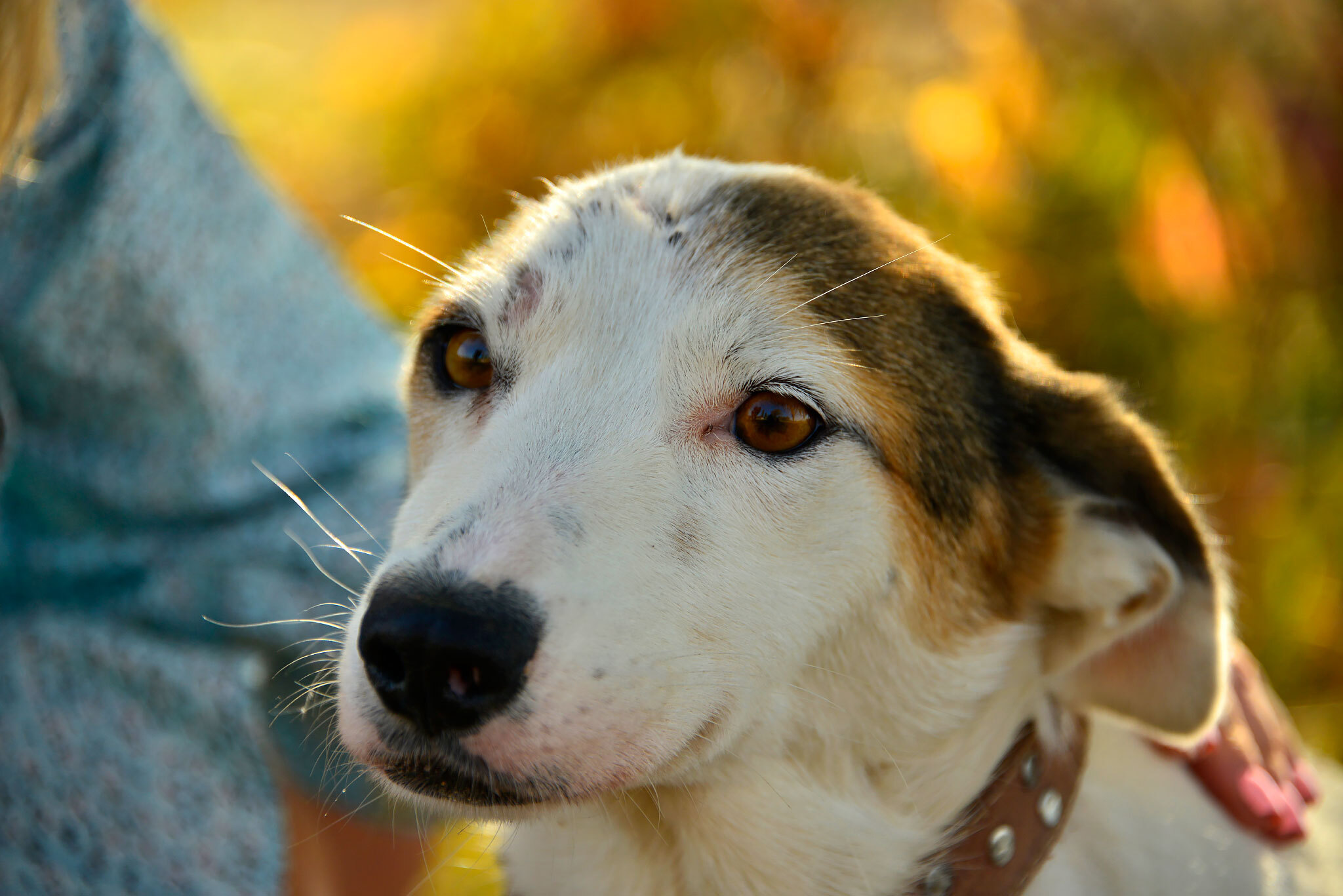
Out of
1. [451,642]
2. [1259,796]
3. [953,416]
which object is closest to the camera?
[451,642]

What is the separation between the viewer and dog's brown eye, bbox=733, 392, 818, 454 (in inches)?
72.6

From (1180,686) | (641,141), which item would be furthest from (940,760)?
(641,141)

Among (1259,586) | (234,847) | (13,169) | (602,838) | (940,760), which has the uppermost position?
(13,169)

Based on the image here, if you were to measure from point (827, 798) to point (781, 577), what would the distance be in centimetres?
46

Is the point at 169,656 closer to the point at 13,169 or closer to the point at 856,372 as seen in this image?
the point at 13,169

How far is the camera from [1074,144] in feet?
17.1

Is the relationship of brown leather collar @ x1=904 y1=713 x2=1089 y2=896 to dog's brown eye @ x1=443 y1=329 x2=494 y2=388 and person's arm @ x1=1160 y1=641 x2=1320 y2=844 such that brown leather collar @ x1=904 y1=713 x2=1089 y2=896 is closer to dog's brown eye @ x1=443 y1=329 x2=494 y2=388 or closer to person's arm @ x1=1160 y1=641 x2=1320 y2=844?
person's arm @ x1=1160 y1=641 x2=1320 y2=844

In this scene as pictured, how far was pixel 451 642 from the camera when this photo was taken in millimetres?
1429

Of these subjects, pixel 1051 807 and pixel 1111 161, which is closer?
pixel 1051 807

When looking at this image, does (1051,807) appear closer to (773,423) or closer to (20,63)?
(773,423)

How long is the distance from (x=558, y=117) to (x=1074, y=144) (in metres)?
3.00

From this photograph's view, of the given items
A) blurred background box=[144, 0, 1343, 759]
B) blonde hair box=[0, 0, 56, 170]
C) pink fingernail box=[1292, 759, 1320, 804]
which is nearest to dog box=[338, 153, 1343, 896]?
pink fingernail box=[1292, 759, 1320, 804]

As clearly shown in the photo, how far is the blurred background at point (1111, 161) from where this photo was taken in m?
4.73

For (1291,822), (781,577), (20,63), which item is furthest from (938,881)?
(20,63)
